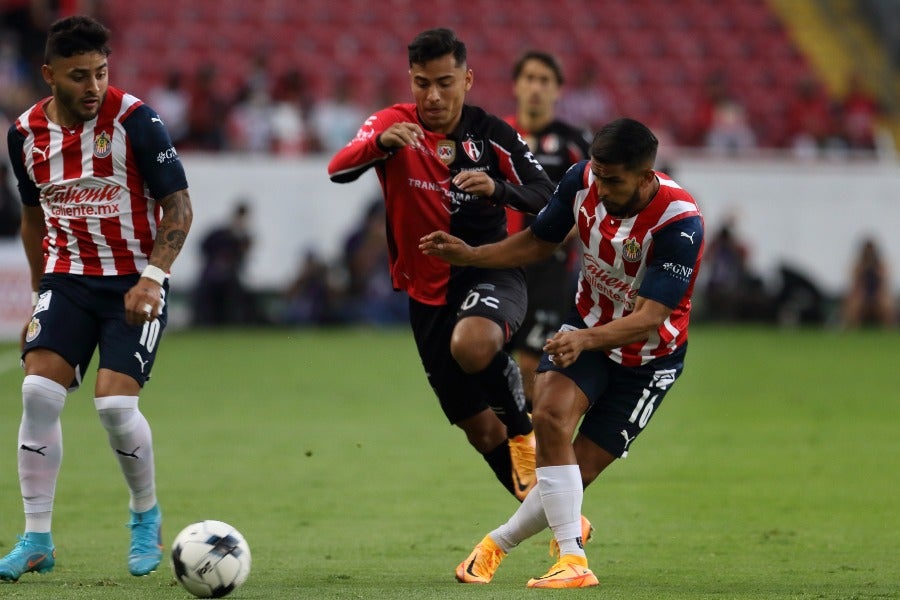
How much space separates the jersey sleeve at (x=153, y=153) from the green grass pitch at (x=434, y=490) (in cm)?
176

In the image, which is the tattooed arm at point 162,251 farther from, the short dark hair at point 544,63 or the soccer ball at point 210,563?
the short dark hair at point 544,63

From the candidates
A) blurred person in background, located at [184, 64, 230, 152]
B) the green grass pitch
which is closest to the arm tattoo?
the green grass pitch

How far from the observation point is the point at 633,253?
20.8 feet

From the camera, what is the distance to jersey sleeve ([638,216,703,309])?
6219 mm

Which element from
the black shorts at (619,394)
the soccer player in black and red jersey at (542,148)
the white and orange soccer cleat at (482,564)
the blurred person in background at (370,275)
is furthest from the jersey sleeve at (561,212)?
the blurred person in background at (370,275)

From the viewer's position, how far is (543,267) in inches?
394

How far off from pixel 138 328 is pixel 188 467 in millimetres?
3802

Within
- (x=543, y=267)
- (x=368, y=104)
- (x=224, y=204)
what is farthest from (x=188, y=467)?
(x=368, y=104)

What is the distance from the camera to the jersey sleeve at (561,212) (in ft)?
21.6

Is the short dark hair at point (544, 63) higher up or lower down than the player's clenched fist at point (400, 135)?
higher up

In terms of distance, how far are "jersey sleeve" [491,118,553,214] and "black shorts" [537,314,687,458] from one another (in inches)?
35.1

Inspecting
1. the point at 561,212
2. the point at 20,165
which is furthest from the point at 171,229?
the point at 561,212

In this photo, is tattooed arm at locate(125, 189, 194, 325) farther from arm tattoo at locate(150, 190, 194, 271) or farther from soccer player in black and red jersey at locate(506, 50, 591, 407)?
soccer player in black and red jersey at locate(506, 50, 591, 407)

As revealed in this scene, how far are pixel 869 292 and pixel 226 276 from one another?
10.2 metres
